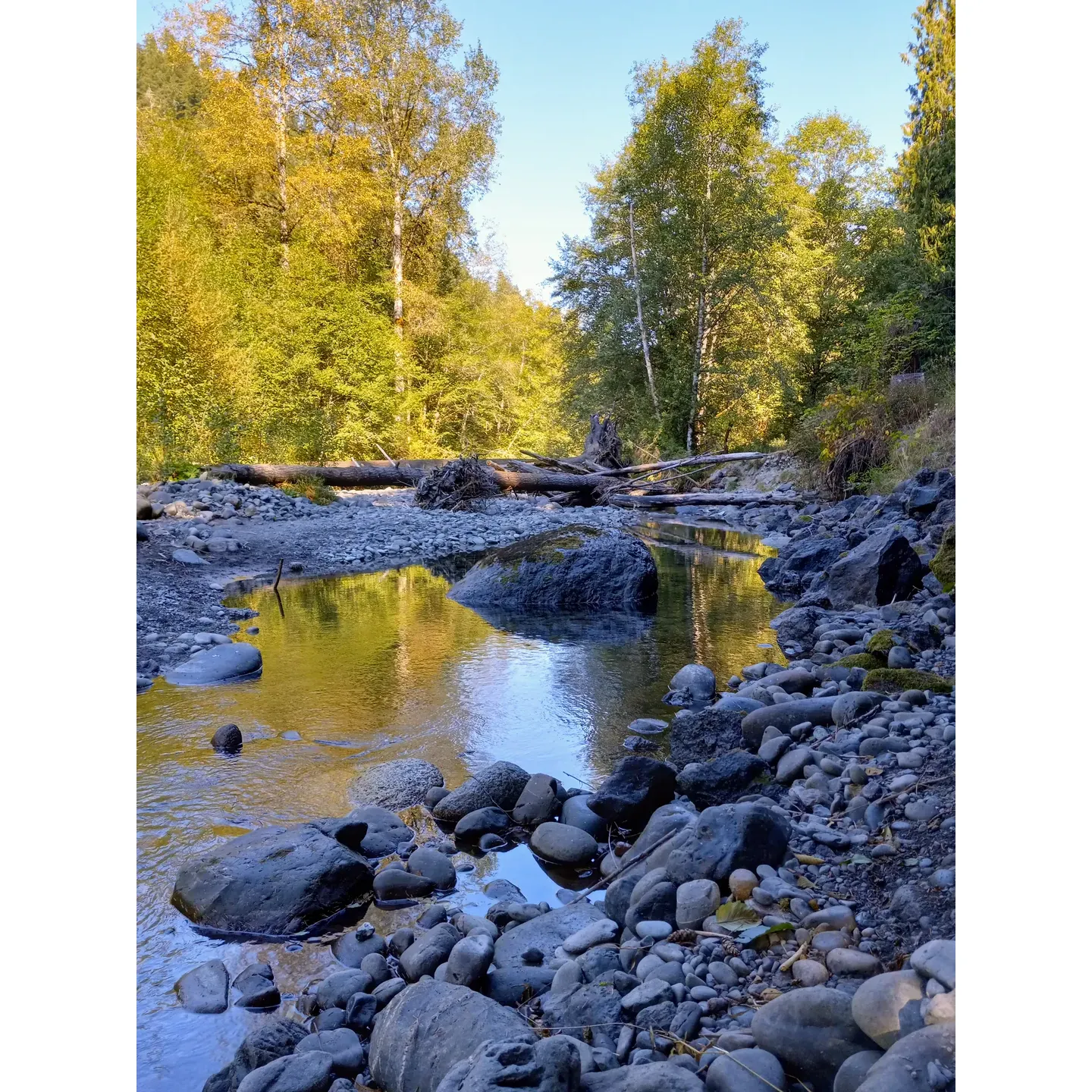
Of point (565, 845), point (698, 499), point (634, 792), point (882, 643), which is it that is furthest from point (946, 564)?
point (698, 499)

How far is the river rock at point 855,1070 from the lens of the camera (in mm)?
1091

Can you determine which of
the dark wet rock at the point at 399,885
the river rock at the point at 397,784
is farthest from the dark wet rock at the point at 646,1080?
the river rock at the point at 397,784

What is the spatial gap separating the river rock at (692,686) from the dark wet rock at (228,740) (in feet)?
6.21

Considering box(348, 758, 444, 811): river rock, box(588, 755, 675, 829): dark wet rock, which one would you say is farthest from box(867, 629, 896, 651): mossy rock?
box(348, 758, 444, 811): river rock

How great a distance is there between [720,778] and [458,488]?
29.5 feet

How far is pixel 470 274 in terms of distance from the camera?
58.0 feet

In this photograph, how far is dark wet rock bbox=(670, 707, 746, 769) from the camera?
9.45 feet

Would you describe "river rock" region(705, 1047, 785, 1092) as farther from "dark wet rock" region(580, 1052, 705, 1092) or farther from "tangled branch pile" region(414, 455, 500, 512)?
"tangled branch pile" region(414, 455, 500, 512)

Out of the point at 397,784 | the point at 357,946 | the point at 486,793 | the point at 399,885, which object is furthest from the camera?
the point at 397,784

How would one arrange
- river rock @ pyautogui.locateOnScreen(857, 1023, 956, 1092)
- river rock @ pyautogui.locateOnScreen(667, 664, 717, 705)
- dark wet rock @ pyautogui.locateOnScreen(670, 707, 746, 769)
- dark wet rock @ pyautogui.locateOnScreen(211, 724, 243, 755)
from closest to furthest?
river rock @ pyautogui.locateOnScreen(857, 1023, 956, 1092), dark wet rock @ pyautogui.locateOnScreen(670, 707, 746, 769), dark wet rock @ pyautogui.locateOnScreen(211, 724, 243, 755), river rock @ pyautogui.locateOnScreen(667, 664, 717, 705)

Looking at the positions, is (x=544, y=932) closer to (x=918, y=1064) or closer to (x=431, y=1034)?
(x=431, y=1034)

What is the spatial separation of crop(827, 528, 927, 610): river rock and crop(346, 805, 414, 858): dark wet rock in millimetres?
3412

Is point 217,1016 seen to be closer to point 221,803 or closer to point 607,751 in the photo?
point 221,803
